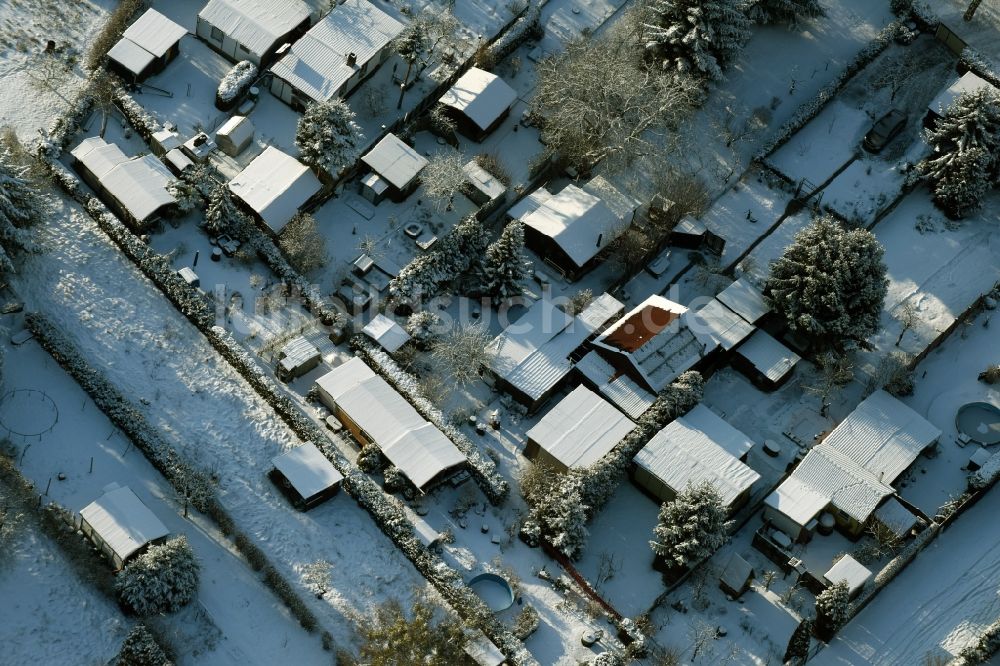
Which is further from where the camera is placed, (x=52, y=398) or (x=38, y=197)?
(x=38, y=197)

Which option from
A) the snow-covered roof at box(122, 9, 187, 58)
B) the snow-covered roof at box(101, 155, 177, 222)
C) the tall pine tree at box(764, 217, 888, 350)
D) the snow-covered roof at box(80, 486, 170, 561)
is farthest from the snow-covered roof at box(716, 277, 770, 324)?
the snow-covered roof at box(122, 9, 187, 58)

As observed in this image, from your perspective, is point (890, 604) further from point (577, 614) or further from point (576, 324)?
point (576, 324)

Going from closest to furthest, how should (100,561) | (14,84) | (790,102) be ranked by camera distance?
(100,561), (14,84), (790,102)

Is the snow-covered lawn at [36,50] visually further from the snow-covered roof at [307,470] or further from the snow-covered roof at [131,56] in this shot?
the snow-covered roof at [307,470]

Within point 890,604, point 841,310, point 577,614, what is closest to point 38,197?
point 577,614

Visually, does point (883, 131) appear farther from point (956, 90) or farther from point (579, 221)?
point (579, 221)

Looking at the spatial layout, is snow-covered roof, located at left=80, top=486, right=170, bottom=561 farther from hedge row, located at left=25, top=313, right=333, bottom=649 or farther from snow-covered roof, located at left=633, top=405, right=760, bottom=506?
snow-covered roof, located at left=633, top=405, right=760, bottom=506

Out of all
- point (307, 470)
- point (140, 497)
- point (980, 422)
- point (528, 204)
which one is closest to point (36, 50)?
point (528, 204)
